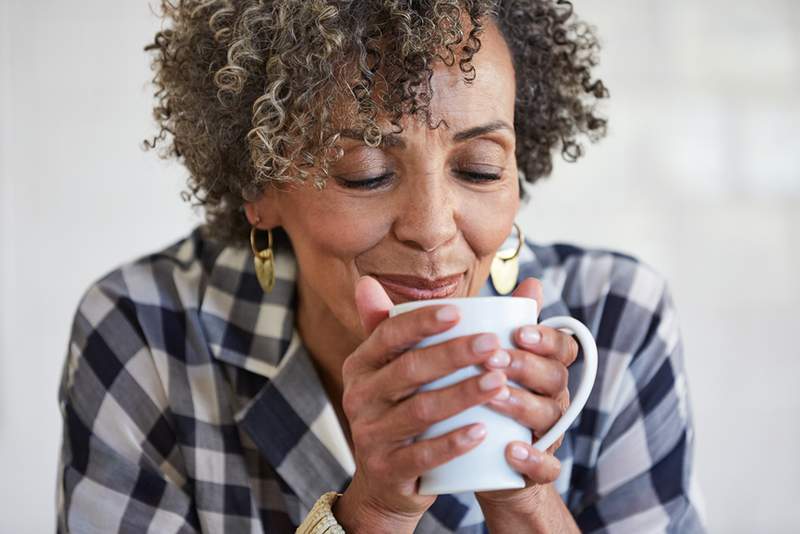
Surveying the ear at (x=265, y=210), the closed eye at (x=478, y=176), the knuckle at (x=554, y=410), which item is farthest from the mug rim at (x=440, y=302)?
the ear at (x=265, y=210)

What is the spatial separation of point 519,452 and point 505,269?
0.65 meters

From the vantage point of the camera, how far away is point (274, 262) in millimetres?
1644

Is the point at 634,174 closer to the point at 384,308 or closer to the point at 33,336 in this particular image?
the point at 33,336

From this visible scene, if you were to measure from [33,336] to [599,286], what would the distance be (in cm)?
221

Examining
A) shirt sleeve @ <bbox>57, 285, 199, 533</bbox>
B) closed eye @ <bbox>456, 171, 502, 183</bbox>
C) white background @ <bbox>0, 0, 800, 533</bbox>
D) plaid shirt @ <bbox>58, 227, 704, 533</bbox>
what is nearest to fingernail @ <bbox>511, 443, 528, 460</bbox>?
closed eye @ <bbox>456, 171, 502, 183</bbox>

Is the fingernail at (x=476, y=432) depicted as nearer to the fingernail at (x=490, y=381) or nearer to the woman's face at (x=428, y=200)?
the fingernail at (x=490, y=381)

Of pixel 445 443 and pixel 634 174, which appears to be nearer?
pixel 445 443

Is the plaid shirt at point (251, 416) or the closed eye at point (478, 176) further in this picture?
the plaid shirt at point (251, 416)

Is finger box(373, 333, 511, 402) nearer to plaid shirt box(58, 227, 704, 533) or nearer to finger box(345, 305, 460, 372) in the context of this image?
finger box(345, 305, 460, 372)

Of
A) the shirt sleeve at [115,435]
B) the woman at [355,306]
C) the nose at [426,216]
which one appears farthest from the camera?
the shirt sleeve at [115,435]

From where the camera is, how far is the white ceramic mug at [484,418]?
0.94m

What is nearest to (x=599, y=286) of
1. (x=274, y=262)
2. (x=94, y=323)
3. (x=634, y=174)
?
(x=274, y=262)

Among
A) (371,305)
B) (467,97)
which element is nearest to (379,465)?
(371,305)

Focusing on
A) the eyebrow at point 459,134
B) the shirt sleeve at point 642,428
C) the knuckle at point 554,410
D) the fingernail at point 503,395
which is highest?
the eyebrow at point 459,134
